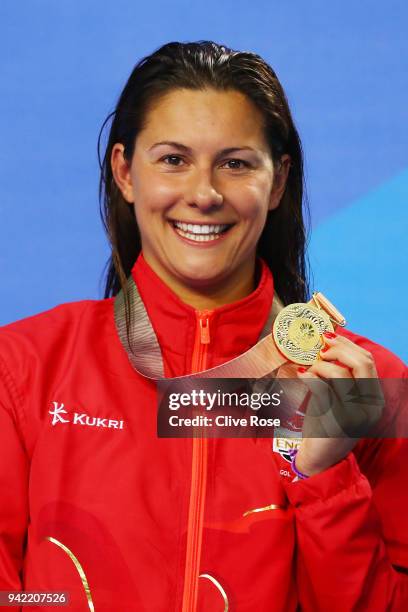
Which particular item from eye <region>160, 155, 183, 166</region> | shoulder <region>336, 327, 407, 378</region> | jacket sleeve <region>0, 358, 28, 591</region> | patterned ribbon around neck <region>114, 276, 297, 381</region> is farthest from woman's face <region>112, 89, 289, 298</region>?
jacket sleeve <region>0, 358, 28, 591</region>

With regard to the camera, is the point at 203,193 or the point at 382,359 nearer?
the point at 203,193

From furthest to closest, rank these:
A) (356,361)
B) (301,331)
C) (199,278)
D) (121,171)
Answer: (121,171) < (199,278) < (301,331) < (356,361)

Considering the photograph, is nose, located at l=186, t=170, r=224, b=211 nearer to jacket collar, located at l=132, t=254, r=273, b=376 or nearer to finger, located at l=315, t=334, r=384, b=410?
jacket collar, located at l=132, t=254, r=273, b=376

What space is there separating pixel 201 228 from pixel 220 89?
0.71 feet

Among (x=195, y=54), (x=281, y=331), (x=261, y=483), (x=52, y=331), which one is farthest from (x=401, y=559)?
(x=195, y=54)

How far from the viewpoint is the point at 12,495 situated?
178cm

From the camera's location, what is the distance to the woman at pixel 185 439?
174 centimetres

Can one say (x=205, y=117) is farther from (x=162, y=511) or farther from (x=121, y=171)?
(x=162, y=511)

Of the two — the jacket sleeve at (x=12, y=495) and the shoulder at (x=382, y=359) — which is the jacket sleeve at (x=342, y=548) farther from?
the jacket sleeve at (x=12, y=495)

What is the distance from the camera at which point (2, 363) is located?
1837 millimetres

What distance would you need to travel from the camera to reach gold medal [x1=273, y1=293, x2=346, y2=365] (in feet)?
5.82

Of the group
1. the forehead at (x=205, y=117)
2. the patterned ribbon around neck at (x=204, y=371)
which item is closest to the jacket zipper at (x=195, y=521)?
the patterned ribbon around neck at (x=204, y=371)

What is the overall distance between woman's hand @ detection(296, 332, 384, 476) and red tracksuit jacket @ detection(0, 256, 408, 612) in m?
0.03

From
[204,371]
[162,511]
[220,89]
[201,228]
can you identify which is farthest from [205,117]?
[162,511]
